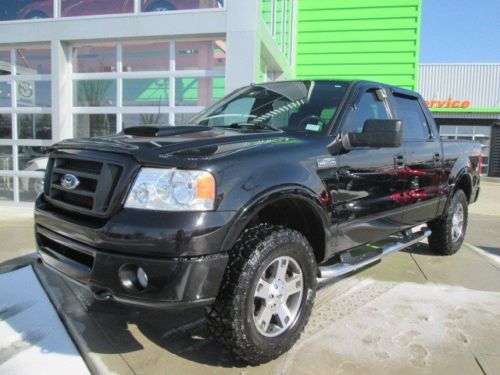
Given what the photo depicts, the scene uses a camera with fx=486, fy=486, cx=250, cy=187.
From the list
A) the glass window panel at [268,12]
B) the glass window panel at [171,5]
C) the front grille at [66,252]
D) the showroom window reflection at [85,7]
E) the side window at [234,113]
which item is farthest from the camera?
the glass window panel at [268,12]

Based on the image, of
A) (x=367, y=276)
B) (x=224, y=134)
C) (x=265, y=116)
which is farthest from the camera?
(x=367, y=276)

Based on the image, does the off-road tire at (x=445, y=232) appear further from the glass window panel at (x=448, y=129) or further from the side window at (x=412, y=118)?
the glass window panel at (x=448, y=129)

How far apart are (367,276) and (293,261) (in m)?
2.09

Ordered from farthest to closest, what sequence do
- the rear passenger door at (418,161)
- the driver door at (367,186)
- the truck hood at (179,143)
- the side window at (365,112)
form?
the rear passenger door at (418,161)
the side window at (365,112)
the driver door at (367,186)
the truck hood at (179,143)

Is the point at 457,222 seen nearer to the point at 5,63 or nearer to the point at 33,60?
the point at 33,60

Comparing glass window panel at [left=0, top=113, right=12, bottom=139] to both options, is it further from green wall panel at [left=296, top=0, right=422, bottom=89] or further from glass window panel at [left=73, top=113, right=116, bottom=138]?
green wall panel at [left=296, top=0, right=422, bottom=89]

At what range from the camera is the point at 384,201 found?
13.4ft

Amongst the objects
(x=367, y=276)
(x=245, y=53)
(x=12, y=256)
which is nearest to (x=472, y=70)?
(x=245, y=53)

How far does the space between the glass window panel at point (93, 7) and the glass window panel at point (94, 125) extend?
1779 millimetres

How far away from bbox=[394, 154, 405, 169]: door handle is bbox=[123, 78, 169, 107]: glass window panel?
4.99 meters

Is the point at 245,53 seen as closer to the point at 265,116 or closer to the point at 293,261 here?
the point at 265,116

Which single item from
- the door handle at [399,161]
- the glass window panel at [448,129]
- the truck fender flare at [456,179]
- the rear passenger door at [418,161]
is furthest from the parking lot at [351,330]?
the glass window panel at [448,129]

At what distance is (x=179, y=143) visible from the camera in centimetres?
287

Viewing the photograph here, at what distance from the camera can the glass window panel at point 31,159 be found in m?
9.04
